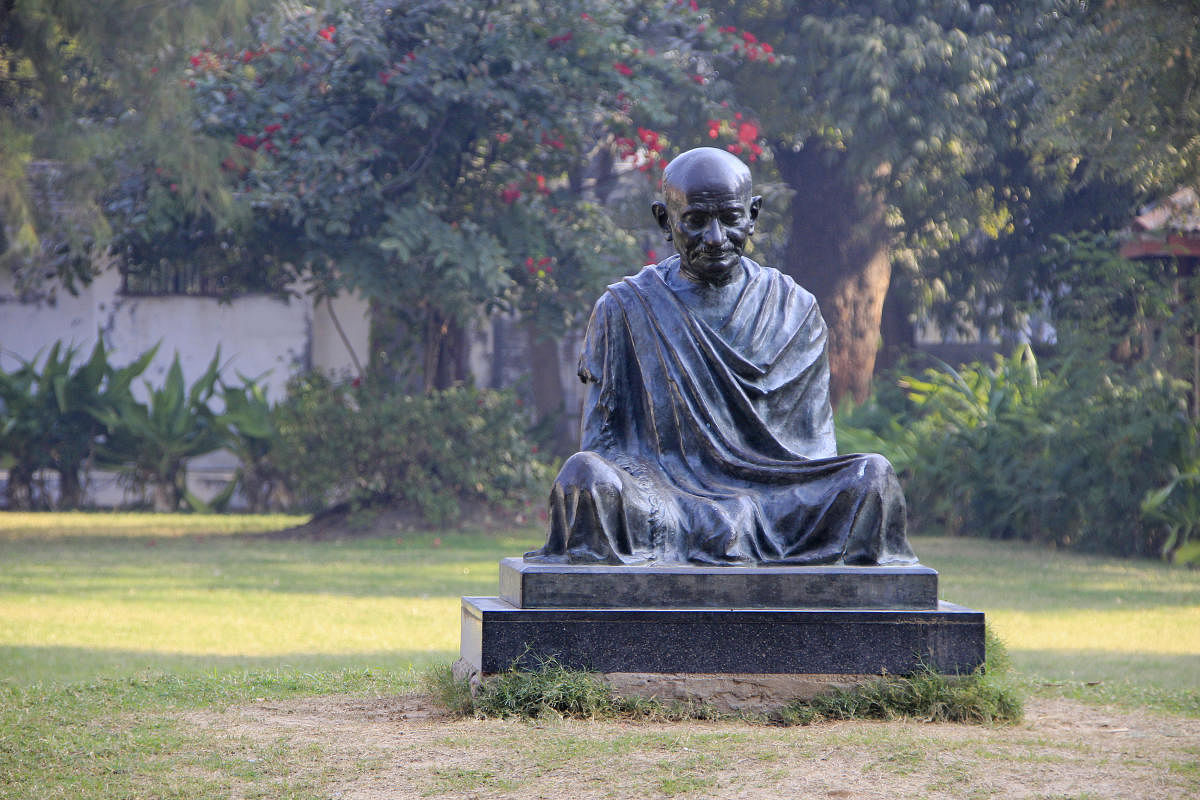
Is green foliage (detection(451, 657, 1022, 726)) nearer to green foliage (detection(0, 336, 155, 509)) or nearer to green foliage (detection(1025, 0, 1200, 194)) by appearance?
green foliage (detection(1025, 0, 1200, 194))

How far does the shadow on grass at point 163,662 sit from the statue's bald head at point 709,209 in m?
2.54

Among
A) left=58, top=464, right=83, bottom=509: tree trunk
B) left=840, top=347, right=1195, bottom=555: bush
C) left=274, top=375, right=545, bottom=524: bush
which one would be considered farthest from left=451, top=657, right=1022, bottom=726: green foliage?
left=58, top=464, right=83, bottom=509: tree trunk

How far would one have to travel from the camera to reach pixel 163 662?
7695 millimetres

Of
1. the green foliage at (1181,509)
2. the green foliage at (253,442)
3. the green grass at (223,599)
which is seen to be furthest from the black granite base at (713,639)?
the green foliage at (253,442)

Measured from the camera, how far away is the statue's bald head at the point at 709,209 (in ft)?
18.6

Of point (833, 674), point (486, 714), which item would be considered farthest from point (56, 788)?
point (833, 674)

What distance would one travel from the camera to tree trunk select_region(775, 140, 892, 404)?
1744 cm

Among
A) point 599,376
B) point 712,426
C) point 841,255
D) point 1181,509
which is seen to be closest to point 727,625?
point 712,426

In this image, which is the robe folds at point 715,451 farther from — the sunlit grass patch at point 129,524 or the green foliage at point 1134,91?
the sunlit grass patch at point 129,524

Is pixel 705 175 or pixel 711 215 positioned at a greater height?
pixel 705 175

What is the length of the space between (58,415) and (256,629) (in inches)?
348

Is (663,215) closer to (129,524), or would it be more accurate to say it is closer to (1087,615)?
(1087,615)

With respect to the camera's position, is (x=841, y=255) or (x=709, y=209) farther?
(x=841, y=255)

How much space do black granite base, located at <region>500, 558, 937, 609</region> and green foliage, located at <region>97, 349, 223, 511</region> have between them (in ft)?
39.9
